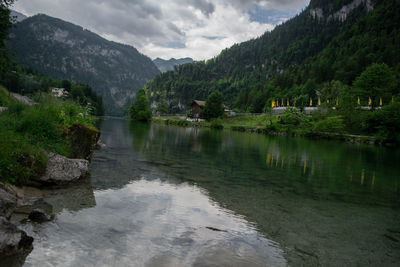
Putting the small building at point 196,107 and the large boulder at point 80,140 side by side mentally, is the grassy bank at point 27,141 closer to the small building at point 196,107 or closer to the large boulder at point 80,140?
the large boulder at point 80,140

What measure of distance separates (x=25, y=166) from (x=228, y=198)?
795 cm

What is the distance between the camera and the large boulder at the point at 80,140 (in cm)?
1387

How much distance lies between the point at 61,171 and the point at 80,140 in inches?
142

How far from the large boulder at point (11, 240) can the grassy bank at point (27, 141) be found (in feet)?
13.3

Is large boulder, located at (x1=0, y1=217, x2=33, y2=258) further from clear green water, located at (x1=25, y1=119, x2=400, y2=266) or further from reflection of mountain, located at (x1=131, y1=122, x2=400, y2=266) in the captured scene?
Result: reflection of mountain, located at (x1=131, y1=122, x2=400, y2=266)

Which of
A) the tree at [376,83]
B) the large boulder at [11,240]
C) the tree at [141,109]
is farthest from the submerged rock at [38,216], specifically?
the tree at [141,109]

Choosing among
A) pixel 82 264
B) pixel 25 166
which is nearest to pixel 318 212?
pixel 82 264

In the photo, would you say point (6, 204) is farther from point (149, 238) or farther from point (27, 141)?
point (27, 141)

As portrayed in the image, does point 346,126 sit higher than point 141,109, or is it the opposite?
point 141,109

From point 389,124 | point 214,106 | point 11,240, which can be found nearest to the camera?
point 11,240

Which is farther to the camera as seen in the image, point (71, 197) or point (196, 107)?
point (196, 107)

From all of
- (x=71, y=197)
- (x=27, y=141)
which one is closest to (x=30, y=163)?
(x=27, y=141)

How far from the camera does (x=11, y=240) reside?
5492 millimetres

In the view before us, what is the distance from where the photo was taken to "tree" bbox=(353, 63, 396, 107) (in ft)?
316
